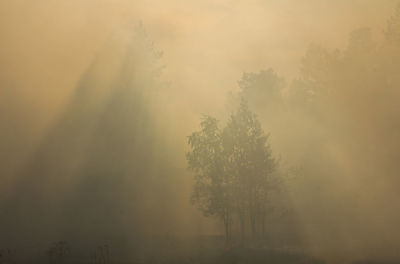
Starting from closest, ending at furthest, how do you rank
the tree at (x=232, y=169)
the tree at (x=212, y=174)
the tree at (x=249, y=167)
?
the tree at (x=212, y=174)
the tree at (x=232, y=169)
the tree at (x=249, y=167)

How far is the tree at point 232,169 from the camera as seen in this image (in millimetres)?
32344

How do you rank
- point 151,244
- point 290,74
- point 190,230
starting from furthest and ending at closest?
point 290,74 → point 190,230 → point 151,244

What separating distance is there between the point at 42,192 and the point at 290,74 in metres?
60.4

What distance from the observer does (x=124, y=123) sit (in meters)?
48.7

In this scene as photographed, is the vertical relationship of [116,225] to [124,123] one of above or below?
below

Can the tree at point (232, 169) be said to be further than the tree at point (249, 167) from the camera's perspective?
No

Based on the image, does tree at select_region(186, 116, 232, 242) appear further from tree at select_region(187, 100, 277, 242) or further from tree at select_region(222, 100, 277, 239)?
tree at select_region(222, 100, 277, 239)

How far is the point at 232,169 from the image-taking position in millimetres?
32906

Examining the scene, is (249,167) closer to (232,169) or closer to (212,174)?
(232,169)

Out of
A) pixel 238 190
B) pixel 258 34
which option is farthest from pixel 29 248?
pixel 258 34

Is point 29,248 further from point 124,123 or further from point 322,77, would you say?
point 322,77

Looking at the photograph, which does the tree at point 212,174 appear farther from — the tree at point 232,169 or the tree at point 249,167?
the tree at point 249,167

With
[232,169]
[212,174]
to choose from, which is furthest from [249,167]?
[212,174]

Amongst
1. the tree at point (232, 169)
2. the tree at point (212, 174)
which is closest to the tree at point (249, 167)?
the tree at point (232, 169)
